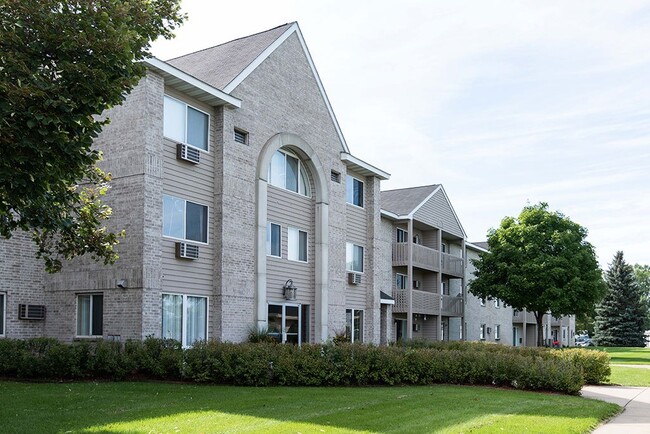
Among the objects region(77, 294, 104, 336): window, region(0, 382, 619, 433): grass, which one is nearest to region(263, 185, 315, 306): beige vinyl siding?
region(77, 294, 104, 336): window

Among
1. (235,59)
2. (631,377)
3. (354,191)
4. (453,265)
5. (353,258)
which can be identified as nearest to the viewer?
(235,59)

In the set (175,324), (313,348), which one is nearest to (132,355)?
(175,324)

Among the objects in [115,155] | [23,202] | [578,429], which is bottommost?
[578,429]

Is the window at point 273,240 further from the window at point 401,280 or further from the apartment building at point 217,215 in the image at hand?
the window at point 401,280

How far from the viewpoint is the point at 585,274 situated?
135 feet

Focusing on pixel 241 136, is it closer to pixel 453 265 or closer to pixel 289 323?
pixel 289 323

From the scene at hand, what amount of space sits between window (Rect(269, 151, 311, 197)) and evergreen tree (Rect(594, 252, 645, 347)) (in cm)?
5649

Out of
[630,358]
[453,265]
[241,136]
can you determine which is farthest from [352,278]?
[630,358]

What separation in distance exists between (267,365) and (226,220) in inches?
224

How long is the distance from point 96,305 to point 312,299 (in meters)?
8.62

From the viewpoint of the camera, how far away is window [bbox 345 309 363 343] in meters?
28.3

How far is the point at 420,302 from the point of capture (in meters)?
36.8

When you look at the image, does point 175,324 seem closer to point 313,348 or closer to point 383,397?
point 313,348

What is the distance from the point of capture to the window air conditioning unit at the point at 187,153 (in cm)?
1973
